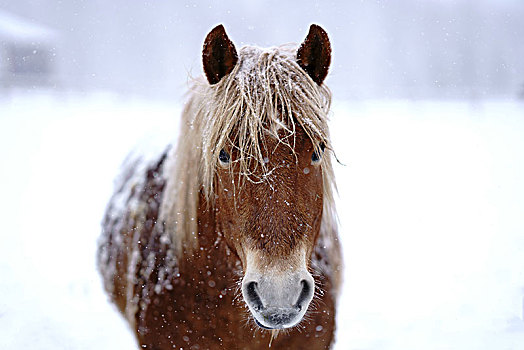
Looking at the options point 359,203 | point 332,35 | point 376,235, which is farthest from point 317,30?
point 332,35

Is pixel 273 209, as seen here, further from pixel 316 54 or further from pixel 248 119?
pixel 316 54

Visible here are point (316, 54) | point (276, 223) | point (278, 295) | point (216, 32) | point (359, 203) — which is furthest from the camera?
point (359, 203)

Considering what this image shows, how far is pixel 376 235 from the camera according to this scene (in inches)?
270

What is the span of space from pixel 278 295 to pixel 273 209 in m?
0.31

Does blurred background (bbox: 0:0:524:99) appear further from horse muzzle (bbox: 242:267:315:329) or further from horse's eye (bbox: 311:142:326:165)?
horse muzzle (bbox: 242:267:315:329)

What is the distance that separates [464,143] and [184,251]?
→ 14306 mm

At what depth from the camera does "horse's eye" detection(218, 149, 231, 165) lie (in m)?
1.69

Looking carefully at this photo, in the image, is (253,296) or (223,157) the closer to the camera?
(253,296)

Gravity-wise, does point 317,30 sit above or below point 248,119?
above

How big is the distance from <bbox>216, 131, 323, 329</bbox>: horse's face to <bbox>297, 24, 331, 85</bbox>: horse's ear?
38 centimetres

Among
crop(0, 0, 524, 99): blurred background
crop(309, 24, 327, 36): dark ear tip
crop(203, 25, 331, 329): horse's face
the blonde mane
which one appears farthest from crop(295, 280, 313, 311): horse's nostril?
crop(0, 0, 524, 99): blurred background

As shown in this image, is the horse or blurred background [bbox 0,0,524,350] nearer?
the horse

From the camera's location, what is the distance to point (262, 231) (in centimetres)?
155

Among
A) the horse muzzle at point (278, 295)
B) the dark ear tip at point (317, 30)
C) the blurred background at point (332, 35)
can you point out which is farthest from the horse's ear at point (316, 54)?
the blurred background at point (332, 35)
